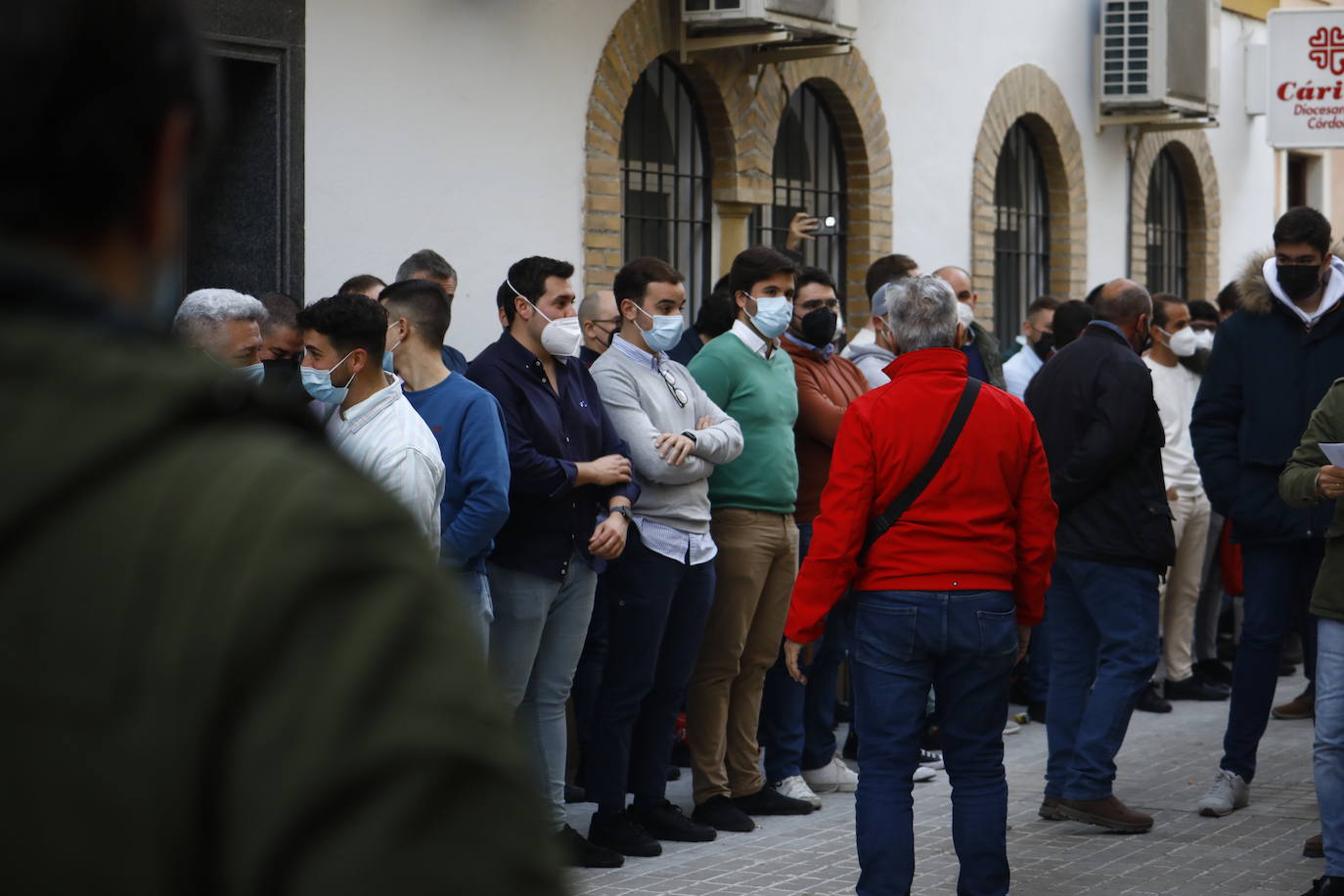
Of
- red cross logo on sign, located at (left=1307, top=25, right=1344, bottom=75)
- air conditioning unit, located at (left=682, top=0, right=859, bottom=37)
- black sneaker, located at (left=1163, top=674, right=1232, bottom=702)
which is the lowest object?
black sneaker, located at (left=1163, top=674, right=1232, bottom=702)

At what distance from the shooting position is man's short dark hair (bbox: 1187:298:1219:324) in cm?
1082

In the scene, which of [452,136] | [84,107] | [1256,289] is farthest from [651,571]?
[84,107]

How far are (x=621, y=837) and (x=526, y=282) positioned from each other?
6.39 feet

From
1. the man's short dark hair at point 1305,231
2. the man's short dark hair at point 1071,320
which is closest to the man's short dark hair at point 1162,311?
the man's short dark hair at point 1071,320

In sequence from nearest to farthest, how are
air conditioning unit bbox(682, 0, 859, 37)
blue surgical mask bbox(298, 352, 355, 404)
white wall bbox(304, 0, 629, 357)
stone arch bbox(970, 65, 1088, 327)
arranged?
blue surgical mask bbox(298, 352, 355, 404), white wall bbox(304, 0, 629, 357), air conditioning unit bbox(682, 0, 859, 37), stone arch bbox(970, 65, 1088, 327)

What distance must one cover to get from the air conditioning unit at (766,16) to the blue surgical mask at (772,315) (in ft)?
12.6

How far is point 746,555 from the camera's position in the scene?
22.2 ft

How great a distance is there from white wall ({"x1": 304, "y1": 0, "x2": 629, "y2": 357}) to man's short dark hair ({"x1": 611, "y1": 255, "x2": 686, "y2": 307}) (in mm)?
1965

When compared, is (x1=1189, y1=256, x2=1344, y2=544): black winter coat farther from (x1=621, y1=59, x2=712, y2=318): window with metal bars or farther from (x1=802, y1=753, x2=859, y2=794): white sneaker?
(x1=621, y1=59, x2=712, y2=318): window with metal bars

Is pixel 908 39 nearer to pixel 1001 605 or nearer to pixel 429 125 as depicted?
pixel 429 125

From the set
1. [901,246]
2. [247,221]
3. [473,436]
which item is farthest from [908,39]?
[473,436]

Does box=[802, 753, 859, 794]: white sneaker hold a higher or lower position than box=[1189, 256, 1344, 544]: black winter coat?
lower

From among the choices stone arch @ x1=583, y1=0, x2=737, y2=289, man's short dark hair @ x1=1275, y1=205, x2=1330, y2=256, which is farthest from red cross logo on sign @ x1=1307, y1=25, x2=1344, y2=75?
man's short dark hair @ x1=1275, y1=205, x2=1330, y2=256

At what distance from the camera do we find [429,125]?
878 centimetres
